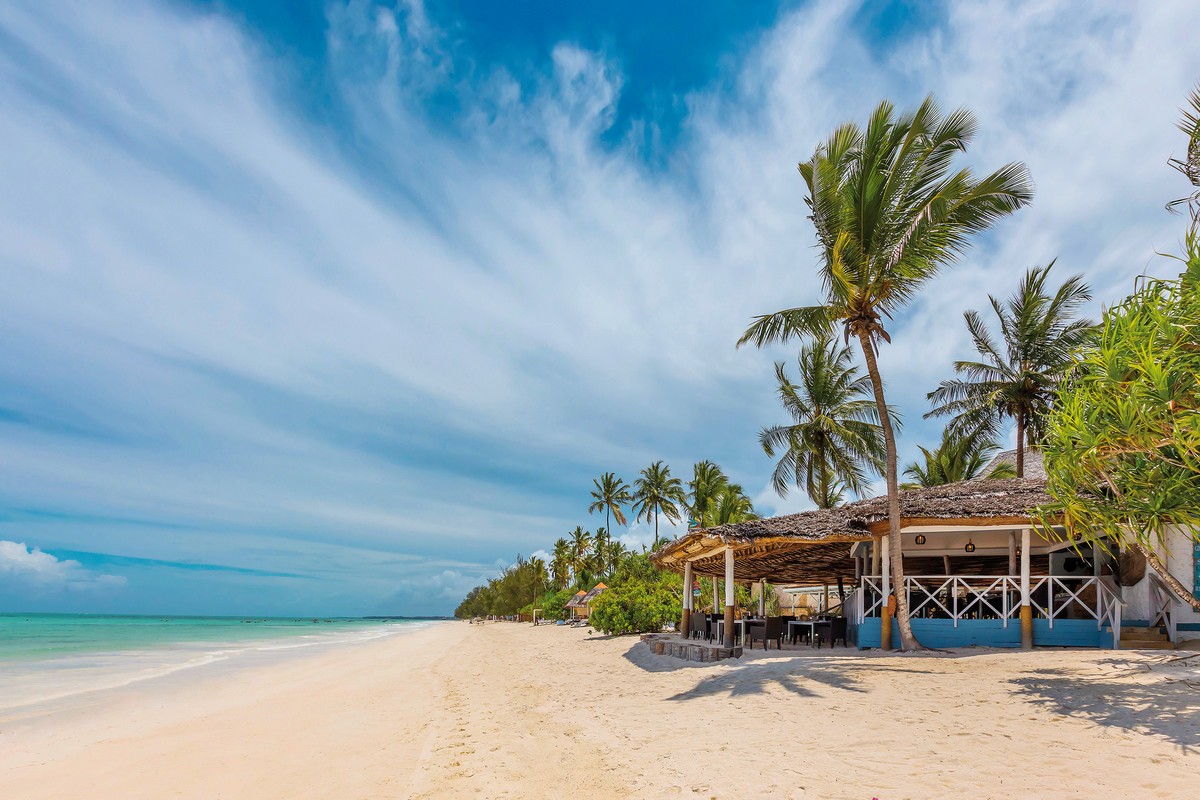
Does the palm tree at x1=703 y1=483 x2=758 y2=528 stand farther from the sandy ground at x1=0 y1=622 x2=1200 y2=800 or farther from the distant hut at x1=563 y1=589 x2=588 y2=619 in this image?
the sandy ground at x1=0 y1=622 x2=1200 y2=800

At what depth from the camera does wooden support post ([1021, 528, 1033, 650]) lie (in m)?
11.8

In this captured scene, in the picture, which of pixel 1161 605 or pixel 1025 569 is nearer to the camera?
pixel 1161 605

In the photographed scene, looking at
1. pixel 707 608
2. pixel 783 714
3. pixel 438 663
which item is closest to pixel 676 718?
pixel 783 714

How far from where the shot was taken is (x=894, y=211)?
1199cm

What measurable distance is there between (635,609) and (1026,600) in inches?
542

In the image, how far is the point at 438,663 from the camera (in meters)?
20.8

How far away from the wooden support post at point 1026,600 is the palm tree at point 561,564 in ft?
187

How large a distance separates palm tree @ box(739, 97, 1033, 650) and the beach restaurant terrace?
3.37 feet

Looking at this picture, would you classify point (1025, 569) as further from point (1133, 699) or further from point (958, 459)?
point (958, 459)

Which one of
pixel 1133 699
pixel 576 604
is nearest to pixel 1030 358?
pixel 1133 699

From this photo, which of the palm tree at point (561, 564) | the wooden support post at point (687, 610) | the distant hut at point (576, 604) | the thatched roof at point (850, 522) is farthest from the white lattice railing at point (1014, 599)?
the palm tree at point (561, 564)

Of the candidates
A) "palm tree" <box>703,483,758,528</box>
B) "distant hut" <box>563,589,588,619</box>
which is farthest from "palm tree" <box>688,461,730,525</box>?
"distant hut" <box>563,589,588,619</box>

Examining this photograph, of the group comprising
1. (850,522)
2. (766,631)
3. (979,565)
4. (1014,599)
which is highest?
(850,522)

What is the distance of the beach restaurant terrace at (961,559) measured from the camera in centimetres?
1184
